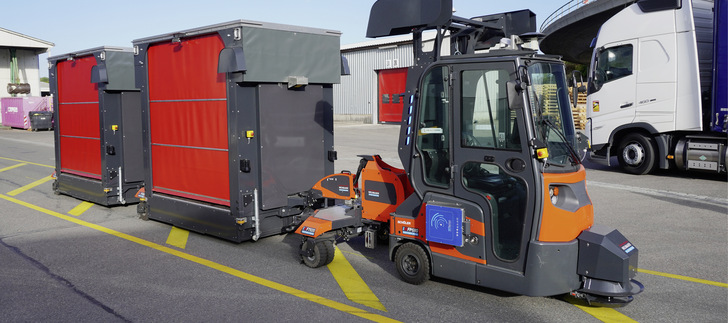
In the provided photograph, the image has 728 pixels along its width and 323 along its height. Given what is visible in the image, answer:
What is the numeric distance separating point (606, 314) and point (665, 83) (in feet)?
29.4

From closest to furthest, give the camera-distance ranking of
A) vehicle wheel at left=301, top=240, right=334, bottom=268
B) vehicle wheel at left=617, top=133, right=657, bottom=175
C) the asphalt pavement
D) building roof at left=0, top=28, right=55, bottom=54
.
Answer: the asphalt pavement
vehicle wheel at left=301, top=240, right=334, bottom=268
vehicle wheel at left=617, top=133, right=657, bottom=175
building roof at left=0, top=28, right=55, bottom=54

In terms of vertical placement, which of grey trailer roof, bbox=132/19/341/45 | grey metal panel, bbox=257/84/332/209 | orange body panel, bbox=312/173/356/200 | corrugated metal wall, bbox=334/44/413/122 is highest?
corrugated metal wall, bbox=334/44/413/122

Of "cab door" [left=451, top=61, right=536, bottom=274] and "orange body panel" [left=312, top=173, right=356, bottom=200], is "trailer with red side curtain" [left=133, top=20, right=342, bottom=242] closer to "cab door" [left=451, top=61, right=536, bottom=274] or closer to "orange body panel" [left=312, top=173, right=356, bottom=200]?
"orange body panel" [left=312, top=173, right=356, bottom=200]

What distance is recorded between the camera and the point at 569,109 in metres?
5.31

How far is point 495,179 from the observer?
5055 millimetres

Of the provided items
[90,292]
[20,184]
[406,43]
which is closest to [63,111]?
[20,184]

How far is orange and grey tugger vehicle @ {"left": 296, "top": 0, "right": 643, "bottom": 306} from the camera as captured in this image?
Result: 478 cm

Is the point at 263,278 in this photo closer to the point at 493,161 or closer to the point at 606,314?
the point at 493,161

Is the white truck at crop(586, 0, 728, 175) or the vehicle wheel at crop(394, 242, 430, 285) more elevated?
the white truck at crop(586, 0, 728, 175)

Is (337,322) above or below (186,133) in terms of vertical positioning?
below

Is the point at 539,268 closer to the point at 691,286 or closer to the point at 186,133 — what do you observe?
the point at 691,286

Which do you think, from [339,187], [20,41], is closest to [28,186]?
[339,187]

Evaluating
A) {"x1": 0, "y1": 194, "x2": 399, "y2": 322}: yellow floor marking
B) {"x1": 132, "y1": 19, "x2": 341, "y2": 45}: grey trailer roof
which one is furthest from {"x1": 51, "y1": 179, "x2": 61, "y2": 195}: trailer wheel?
{"x1": 132, "y1": 19, "x2": 341, "y2": 45}: grey trailer roof

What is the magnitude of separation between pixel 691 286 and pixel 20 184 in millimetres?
13386
